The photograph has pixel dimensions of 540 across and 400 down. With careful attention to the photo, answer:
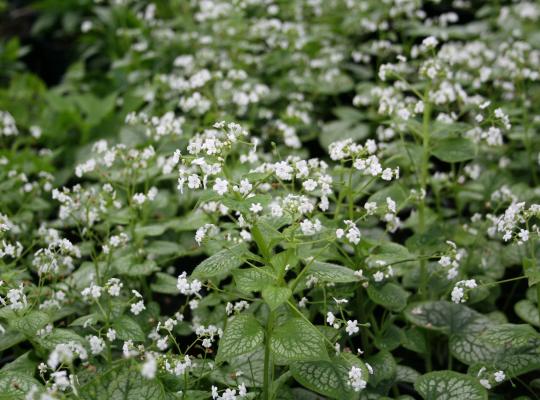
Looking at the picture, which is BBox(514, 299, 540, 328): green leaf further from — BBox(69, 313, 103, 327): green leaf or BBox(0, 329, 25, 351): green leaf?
BBox(0, 329, 25, 351): green leaf

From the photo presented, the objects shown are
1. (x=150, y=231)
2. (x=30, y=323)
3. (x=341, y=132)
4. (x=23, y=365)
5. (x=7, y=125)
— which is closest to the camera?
(x=30, y=323)

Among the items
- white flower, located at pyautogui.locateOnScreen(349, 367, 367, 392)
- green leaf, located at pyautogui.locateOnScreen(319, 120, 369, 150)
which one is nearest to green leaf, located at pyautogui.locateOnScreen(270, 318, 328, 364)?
white flower, located at pyautogui.locateOnScreen(349, 367, 367, 392)

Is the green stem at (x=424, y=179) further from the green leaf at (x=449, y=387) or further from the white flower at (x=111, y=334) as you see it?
the white flower at (x=111, y=334)

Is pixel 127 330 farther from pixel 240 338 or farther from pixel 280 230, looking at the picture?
pixel 280 230

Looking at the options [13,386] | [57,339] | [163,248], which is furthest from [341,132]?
[13,386]

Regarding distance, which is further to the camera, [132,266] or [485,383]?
[132,266]
